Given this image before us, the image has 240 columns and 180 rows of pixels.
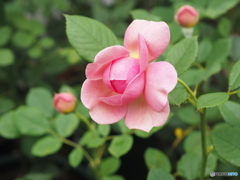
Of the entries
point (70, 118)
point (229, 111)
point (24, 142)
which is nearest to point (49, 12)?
point (24, 142)

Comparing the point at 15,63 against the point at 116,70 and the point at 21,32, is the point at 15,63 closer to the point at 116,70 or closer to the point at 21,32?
the point at 21,32

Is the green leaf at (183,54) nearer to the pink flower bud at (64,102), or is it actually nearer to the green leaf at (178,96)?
the green leaf at (178,96)

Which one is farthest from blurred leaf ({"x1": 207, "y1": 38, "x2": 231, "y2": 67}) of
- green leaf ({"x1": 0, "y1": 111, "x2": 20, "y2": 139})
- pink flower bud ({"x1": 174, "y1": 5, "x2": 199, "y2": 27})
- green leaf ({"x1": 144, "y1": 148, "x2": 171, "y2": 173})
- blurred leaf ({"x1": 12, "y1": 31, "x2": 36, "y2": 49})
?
blurred leaf ({"x1": 12, "y1": 31, "x2": 36, "y2": 49})

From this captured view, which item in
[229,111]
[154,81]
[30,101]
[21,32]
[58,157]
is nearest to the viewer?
[154,81]

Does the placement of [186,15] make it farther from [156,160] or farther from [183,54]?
[156,160]

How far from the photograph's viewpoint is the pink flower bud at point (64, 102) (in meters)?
0.62

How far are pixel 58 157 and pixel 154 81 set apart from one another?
0.86 metres

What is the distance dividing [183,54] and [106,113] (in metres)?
0.15

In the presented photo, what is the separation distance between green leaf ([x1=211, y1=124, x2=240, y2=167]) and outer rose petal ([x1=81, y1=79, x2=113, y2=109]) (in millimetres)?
157

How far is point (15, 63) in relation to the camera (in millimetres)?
1246

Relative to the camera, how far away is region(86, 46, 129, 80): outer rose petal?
39cm

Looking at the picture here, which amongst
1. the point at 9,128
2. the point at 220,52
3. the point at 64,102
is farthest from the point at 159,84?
the point at 9,128

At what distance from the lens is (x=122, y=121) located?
27.3 inches

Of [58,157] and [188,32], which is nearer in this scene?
[188,32]
